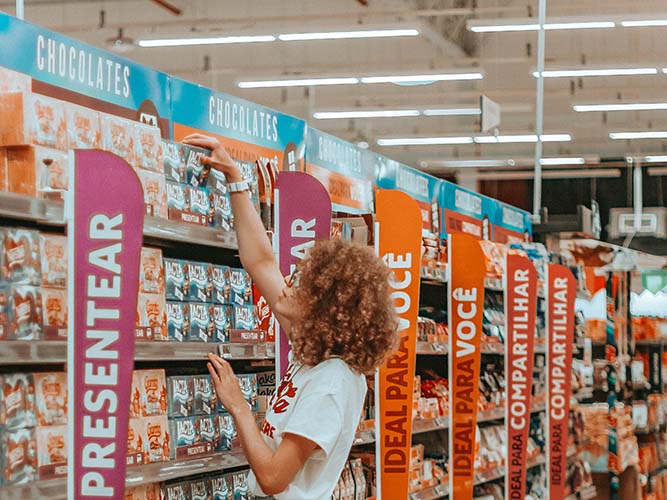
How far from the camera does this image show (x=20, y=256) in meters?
2.85

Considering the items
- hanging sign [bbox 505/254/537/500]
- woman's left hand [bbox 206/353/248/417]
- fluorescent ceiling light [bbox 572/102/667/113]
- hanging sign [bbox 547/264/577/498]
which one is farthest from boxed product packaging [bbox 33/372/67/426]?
fluorescent ceiling light [bbox 572/102/667/113]

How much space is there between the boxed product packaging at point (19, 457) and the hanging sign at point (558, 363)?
4.10 meters

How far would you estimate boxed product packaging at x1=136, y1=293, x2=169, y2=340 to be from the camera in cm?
328

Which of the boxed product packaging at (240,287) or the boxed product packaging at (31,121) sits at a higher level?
the boxed product packaging at (31,121)

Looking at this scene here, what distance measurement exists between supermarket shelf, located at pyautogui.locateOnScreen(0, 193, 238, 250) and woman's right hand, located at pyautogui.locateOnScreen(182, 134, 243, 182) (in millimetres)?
201

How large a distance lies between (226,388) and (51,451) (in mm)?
526

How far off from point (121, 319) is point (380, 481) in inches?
81.7

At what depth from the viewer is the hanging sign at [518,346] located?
579cm

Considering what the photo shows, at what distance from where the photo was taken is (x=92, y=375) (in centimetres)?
260

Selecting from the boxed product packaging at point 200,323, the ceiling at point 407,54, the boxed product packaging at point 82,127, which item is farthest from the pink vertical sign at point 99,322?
the ceiling at point 407,54

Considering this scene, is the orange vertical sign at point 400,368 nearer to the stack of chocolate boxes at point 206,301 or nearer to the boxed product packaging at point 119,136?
the stack of chocolate boxes at point 206,301

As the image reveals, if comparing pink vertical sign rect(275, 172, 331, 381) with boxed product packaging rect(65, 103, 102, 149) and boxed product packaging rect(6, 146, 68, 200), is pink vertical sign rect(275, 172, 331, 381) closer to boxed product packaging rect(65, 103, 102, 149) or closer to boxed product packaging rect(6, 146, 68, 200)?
boxed product packaging rect(65, 103, 102, 149)

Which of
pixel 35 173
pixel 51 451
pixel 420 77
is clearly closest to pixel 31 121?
pixel 35 173

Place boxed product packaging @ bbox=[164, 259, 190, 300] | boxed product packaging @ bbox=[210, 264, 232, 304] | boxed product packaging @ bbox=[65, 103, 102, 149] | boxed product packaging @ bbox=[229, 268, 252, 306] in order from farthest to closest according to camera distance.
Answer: boxed product packaging @ bbox=[229, 268, 252, 306] < boxed product packaging @ bbox=[210, 264, 232, 304] < boxed product packaging @ bbox=[164, 259, 190, 300] < boxed product packaging @ bbox=[65, 103, 102, 149]
